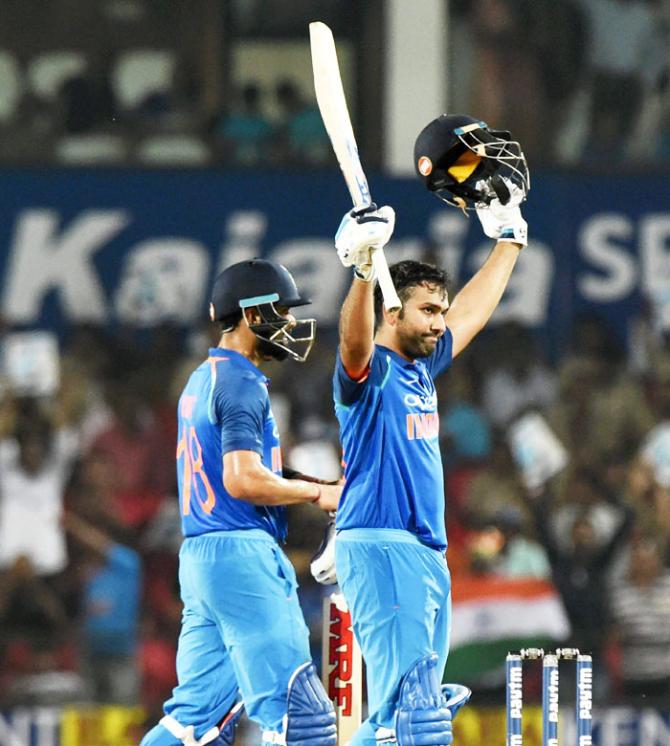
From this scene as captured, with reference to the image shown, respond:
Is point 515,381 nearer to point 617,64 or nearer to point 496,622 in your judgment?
point 496,622

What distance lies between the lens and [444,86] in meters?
9.63

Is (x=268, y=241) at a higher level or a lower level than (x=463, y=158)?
higher

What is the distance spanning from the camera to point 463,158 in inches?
210

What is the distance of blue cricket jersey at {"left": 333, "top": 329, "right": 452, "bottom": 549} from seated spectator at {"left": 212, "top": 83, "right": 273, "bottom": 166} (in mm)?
4498

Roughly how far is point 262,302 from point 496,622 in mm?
3911

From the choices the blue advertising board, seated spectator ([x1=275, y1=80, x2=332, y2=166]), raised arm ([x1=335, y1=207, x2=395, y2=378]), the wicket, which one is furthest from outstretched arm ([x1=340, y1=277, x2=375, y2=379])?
seated spectator ([x1=275, y1=80, x2=332, y2=166])

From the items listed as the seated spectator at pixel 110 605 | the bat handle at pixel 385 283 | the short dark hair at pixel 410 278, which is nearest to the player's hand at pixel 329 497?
the short dark hair at pixel 410 278

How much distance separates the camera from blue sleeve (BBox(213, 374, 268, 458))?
17.1 feet

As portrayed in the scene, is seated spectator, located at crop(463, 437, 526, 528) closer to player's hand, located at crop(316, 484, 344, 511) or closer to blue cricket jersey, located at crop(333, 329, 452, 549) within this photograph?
player's hand, located at crop(316, 484, 344, 511)

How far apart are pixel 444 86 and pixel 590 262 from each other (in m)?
1.19

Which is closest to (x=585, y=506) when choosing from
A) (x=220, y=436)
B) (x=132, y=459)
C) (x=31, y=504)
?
(x=132, y=459)

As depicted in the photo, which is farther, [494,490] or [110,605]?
[494,490]

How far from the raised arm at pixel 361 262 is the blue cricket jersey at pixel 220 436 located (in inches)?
21.5

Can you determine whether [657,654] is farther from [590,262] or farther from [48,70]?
[48,70]
